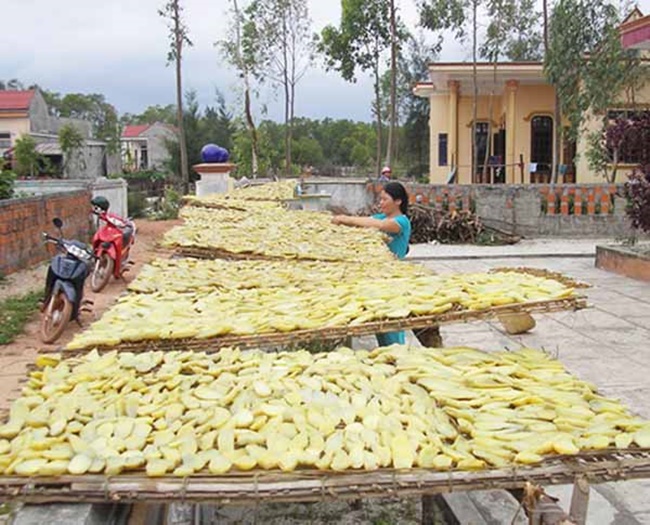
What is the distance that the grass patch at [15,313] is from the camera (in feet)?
16.3

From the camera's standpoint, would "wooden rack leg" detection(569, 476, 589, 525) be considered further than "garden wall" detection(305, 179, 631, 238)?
No

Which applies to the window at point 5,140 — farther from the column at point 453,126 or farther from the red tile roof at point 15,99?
the column at point 453,126

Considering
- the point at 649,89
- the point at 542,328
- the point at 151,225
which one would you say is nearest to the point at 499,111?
the point at 649,89

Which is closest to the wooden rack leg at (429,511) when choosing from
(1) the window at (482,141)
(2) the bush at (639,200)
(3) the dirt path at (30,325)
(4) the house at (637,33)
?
(3) the dirt path at (30,325)

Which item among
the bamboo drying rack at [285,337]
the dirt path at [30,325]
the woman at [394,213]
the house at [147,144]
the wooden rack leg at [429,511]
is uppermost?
the house at [147,144]

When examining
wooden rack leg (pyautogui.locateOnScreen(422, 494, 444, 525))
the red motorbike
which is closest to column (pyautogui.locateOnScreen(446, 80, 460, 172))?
the red motorbike

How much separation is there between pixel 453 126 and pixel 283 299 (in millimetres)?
17844

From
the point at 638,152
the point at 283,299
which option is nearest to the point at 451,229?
the point at 638,152

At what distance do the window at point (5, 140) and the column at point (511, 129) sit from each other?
2443cm

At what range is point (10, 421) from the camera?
2172 mm

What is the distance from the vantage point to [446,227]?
1393cm

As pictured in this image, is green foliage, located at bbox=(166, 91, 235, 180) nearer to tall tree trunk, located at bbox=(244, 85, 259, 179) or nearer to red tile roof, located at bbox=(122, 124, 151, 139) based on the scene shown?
tall tree trunk, located at bbox=(244, 85, 259, 179)

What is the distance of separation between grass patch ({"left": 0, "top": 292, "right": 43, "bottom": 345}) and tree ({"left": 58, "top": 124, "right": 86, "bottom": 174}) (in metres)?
25.5

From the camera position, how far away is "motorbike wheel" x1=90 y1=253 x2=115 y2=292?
608cm
